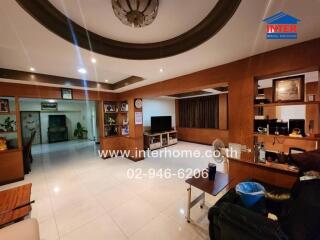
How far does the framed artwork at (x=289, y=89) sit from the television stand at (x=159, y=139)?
458 centimetres

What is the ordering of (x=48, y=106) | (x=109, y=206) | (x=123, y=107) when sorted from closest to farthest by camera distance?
1. (x=109, y=206)
2. (x=123, y=107)
3. (x=48, y=106)

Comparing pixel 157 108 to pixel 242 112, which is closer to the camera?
pixel 242 112

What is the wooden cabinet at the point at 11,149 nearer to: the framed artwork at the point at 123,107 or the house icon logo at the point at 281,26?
the framed artwork at the point at 123,107

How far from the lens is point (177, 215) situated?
6.78ft

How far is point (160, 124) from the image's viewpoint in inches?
255

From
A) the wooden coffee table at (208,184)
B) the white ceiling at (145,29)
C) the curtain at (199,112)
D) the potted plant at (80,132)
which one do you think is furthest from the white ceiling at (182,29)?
the potted plant at (80,132)

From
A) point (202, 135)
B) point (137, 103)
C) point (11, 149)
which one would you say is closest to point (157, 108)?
point (137, 103)

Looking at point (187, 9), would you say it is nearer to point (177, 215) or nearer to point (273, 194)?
point (273, 194)

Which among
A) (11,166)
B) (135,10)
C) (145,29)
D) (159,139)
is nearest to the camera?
(135,10)

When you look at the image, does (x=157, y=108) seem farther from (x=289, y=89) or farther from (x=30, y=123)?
(x=30, y=123)

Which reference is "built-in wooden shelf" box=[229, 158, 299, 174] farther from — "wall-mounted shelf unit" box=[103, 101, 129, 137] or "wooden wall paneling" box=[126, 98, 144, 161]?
"wall-mounted shelf unit" box=[103, 101, 129, 137]

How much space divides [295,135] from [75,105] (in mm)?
9871

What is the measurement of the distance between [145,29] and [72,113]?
360 inches

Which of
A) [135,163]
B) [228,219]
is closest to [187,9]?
[228,219]
